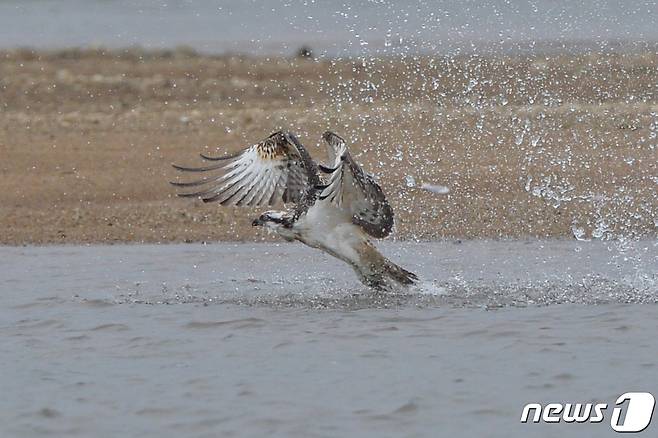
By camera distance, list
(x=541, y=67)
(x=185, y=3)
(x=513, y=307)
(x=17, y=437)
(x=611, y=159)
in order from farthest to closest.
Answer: (x=185, y=3), (x=541, y=67), (x=611, y=159), (x=513, y=307), (x=17, y=437)

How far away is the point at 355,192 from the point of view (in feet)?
29.1

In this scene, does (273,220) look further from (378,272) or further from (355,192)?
(378,272)

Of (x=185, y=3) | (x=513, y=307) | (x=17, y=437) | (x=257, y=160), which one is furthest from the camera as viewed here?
(x=185, y=3)

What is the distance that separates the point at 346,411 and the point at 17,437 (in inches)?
61.1

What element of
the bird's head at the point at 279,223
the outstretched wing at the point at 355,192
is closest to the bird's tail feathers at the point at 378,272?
the outstretched wing at the point at 355,192

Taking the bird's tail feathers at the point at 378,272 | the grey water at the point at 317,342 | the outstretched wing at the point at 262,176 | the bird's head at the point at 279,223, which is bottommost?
the grey water at the point at 317,342

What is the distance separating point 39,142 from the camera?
1552 centimetres

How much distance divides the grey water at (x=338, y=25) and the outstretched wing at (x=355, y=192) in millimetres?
9143

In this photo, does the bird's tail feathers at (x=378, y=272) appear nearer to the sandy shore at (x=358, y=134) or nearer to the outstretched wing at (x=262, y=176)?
the outstretched wing at (x=262, y=176)

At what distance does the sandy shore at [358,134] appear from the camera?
40.8 ft

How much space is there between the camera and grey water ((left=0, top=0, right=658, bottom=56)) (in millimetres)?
21922

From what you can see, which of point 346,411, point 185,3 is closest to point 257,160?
point 346,411

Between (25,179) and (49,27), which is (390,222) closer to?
(25,179)

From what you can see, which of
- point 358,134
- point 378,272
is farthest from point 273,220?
point 358,134
